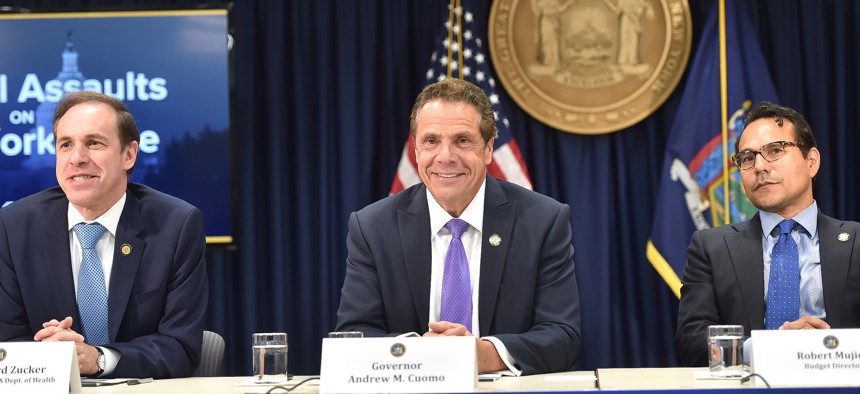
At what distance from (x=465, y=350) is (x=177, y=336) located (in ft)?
3.89

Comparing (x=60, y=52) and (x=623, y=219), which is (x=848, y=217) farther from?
(x=60, y=52)

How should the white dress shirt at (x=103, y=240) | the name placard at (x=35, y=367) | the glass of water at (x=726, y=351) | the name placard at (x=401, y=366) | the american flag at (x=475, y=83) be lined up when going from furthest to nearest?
the american flag at (x=475, y=83) < the white dress shirt at (x=103, y=240) < the glass of water at (x=726, y=351) < the name placard at (x=35, y=367) < the name placard at (x=401, y=366)

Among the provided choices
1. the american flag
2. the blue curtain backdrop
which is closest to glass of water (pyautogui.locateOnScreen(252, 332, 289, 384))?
the american flag

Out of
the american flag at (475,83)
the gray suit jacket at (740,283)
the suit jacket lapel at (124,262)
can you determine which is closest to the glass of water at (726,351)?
the gray suit jacket at (740,283)

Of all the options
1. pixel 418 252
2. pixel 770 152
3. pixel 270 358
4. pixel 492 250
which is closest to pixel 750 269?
pixel 770 152

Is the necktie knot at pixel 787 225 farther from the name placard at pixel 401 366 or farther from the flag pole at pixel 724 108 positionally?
the flag pole at pixel 724 108

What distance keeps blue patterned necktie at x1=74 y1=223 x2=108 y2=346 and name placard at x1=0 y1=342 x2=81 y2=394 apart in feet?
2.41

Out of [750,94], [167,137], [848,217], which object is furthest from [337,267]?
[848,217]

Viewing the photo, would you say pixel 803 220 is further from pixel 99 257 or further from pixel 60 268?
pixel 60 268

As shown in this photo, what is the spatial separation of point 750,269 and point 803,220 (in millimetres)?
260

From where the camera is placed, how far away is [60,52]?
557cm

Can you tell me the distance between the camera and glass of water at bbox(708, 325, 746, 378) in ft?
8.57

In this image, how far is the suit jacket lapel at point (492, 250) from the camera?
3.27 metres

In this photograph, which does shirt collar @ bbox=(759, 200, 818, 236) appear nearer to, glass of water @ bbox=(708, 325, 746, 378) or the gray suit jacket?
A: the gray suit jacket
